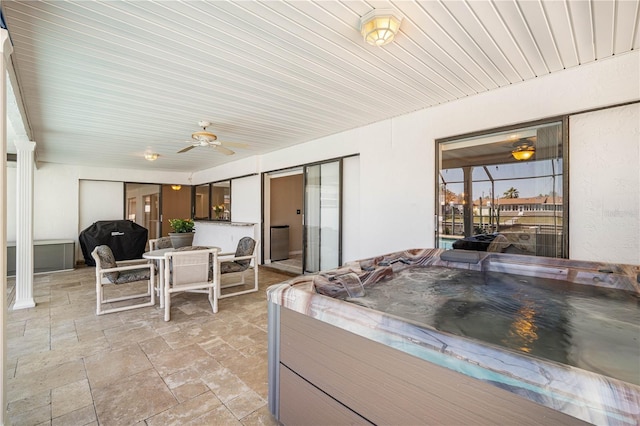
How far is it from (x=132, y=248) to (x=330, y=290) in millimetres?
7034

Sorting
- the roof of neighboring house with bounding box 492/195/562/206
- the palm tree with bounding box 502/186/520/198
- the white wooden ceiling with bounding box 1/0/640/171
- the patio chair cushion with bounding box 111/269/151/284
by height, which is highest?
the white wooden ceiling with bounding box 1/0/640/171

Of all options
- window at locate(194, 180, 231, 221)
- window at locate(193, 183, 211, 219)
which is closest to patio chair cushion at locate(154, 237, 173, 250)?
window at locate(194, 180, 231, 221)

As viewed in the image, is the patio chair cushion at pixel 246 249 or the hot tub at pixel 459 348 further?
the patio chair cushion at pixel 246 249

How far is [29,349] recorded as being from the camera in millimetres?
2557

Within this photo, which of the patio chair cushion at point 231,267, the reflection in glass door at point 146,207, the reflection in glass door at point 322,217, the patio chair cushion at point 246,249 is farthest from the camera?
the reflection in glass door at point 146,207

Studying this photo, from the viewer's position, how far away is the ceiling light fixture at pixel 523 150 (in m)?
2.83

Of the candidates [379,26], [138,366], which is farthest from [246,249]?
[379,26]

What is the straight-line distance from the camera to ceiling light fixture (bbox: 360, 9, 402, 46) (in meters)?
1.77

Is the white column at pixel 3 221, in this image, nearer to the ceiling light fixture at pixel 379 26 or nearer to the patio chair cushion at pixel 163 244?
the ceiling light fixture at pixel 379 26

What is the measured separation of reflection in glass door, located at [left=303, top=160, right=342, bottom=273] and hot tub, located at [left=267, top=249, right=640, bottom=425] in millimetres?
2495

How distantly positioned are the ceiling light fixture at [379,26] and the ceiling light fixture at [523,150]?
75.3 inches

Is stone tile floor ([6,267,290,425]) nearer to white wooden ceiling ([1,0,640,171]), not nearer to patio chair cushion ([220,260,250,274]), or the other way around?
patio chair cushion ([220,260,250,274])

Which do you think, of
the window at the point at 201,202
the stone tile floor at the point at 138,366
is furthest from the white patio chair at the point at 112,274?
the window at the point at 201,202

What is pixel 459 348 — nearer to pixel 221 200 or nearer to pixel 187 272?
pixel 187 272
